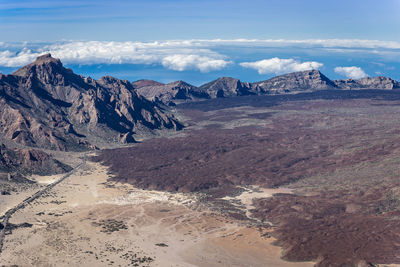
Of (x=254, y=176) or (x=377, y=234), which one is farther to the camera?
(x=254, y=176)

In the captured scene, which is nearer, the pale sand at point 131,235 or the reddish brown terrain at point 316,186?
the pale sand at point 131,235

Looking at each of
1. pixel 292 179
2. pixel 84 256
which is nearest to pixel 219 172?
pixel 292 179

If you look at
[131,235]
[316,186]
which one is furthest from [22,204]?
[316,186]

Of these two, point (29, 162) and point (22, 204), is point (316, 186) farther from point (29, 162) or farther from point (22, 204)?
point (29, 162)

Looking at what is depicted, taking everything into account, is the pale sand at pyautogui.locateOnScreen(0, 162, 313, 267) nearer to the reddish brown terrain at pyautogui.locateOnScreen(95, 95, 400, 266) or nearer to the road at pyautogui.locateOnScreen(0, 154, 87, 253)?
the road at pyautogui.locateOnScreen(0, 154, 87, 253)

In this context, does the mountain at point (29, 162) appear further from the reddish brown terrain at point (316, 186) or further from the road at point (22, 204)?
the reddish brown terrain at point (316, 186)

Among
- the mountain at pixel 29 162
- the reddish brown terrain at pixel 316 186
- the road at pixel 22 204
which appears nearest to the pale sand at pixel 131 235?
the road at pixel 22 204

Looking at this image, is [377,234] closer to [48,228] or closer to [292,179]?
[292,179]
